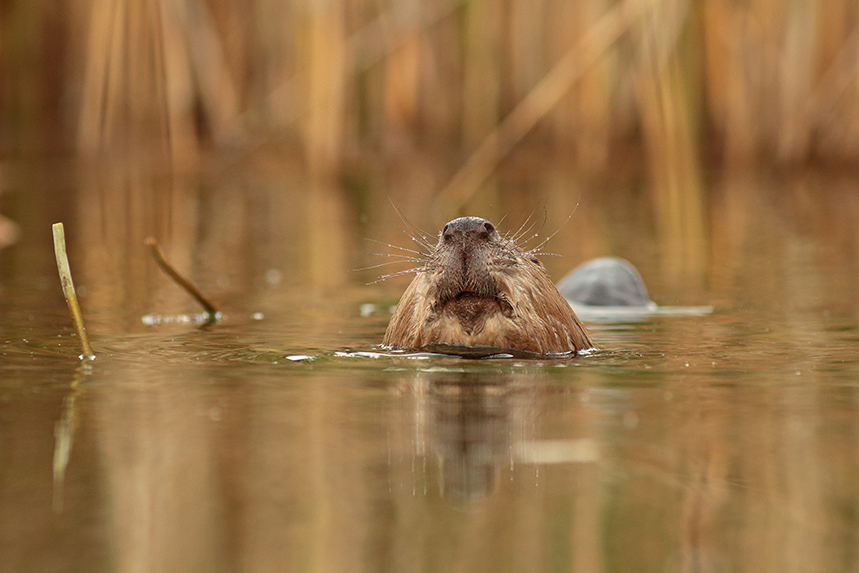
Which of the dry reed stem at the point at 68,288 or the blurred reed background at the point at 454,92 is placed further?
the blurred reed background at the point at 454,92

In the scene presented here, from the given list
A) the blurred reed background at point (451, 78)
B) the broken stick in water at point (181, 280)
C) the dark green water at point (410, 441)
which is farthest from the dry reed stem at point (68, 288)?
the blurred reed background at point (451, 78)

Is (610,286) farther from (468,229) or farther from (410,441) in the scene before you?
(410,441)

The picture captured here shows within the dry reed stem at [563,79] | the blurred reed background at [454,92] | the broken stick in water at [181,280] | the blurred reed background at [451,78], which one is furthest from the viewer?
the blurred reed background at [451,78]

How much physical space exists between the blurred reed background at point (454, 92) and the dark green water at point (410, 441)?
414 cm

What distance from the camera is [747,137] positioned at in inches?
441

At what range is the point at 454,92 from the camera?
12.5 metres

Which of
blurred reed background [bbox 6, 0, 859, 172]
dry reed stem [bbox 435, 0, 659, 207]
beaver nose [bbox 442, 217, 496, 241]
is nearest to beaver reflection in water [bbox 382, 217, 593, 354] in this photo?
beaver nose [bbox 442, 217, 496, 241]

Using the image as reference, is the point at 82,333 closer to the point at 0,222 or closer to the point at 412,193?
the point at 0,222

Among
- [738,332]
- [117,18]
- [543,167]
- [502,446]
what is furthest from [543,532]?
[543,167]

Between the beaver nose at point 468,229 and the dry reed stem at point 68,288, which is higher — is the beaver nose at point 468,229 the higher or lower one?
the higher one

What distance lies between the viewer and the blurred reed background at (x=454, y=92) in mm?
10422

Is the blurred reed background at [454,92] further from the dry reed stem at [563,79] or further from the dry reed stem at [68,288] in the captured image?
the dry reed stem at [68,288]

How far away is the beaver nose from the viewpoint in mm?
3885

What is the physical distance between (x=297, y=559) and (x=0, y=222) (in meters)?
6.01
